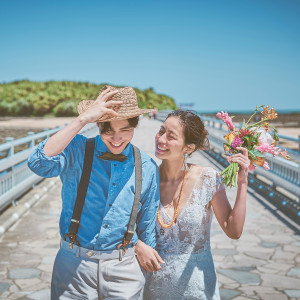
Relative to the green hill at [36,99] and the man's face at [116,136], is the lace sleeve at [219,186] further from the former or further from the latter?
the green hill at [36,99]

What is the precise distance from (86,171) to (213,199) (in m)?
0.85

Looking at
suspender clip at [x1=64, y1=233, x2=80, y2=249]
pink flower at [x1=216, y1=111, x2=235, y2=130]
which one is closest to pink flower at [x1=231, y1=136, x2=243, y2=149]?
pink flower at [x1=216, y1=111, x2=235, y2=130]

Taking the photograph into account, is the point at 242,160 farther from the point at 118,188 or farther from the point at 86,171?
the point at 86,171

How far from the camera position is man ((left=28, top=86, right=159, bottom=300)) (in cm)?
218

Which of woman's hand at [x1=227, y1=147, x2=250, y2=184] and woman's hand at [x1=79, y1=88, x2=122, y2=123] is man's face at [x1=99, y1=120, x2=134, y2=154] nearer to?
woman's hand at [x1=79, y1=88, x2=122, y2=123]

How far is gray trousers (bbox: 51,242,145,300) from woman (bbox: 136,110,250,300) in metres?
0.30

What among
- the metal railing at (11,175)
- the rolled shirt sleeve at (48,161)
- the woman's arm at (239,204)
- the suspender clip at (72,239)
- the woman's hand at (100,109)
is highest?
the woman's hand at (100,109)

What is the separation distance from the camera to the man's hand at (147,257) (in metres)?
2.30

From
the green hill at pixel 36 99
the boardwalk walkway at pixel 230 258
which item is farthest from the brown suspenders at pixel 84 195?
the green hill at pixel 36 99

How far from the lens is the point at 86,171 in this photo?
2.22 meters

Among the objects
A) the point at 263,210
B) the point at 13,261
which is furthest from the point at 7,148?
the point at 263,210

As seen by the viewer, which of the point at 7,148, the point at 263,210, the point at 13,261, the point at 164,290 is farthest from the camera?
the point at 263,210

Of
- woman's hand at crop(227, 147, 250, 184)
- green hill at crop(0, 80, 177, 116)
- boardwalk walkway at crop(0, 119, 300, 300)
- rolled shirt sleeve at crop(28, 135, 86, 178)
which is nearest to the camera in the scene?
rolled shirt sleeve at crop(28, 135, 86, 178)

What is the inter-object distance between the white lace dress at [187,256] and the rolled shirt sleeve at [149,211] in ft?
0.62
